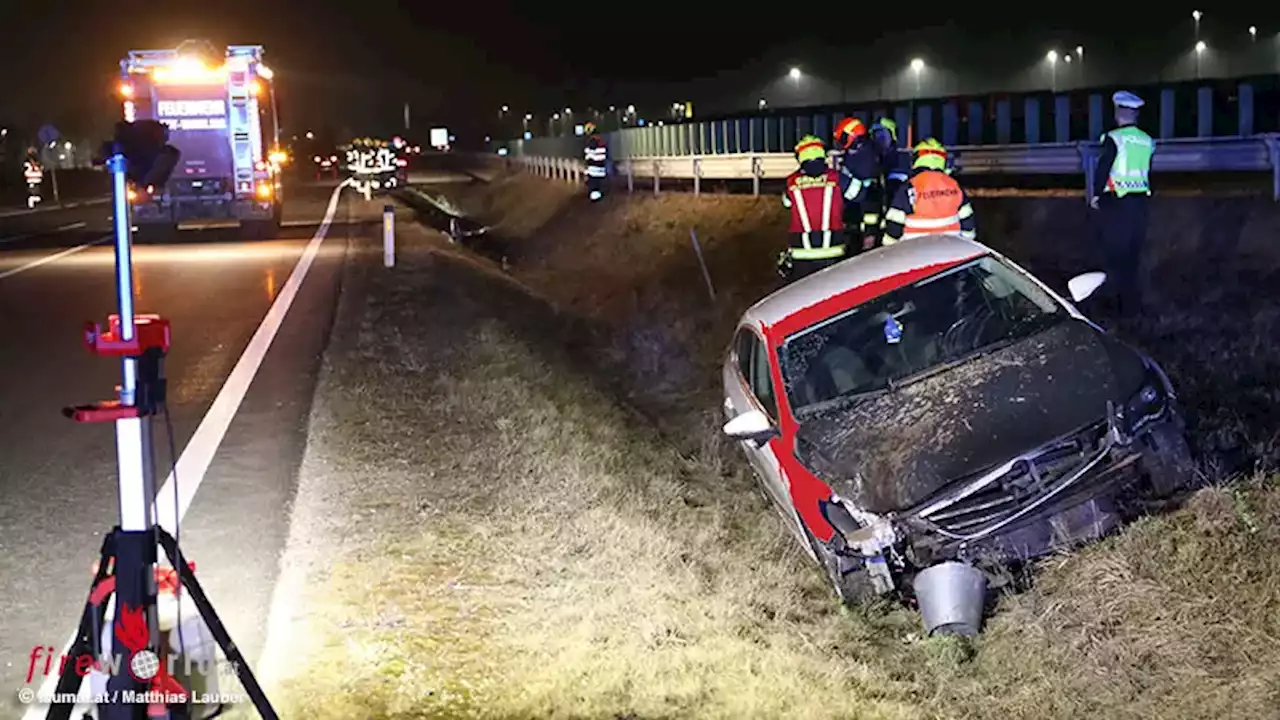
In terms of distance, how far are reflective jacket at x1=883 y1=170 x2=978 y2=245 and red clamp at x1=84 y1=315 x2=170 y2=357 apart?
6302 mm

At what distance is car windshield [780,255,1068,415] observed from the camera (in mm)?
6711

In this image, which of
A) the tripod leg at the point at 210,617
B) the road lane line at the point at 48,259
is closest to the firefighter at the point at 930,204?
the tripod leg at the point at 210,617

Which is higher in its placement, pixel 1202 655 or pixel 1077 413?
pixel 1077 413

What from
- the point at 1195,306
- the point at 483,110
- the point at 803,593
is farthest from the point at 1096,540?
the point at 483,110

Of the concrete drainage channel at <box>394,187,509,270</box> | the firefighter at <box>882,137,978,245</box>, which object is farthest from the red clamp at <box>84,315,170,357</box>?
the concrete drainage channel at <box>394,187,509,270</box>

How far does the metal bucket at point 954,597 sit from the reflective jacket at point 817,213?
18.7 feet

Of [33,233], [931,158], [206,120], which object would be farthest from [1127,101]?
[33,233]

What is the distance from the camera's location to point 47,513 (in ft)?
23.4

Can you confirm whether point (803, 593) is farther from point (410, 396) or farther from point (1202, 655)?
point (410, 396)

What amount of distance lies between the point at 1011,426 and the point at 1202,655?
128 cm

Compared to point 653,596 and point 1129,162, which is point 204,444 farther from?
point 1129,162

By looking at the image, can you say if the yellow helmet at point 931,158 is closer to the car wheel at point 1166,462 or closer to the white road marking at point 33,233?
the car wheel at point 1166,462

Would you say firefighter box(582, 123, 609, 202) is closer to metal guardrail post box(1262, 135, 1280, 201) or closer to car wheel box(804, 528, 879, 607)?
metal guardrail post box(1262, 135, 1280, 201)

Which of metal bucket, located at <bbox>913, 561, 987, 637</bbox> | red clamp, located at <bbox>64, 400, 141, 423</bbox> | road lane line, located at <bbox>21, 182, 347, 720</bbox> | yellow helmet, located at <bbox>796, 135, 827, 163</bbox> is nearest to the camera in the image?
red clamp, located at <bbox>64, 400, 141, 423</bbox>
